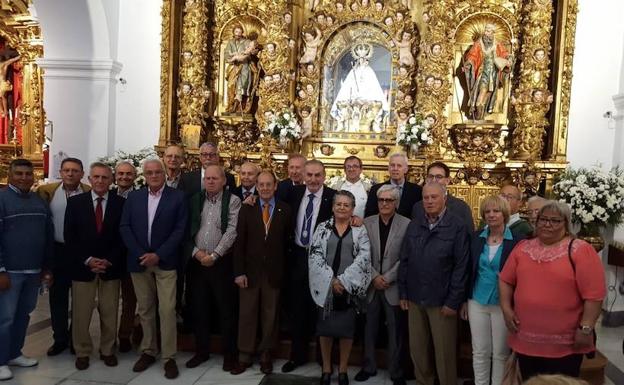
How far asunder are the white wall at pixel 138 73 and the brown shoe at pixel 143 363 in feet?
17.5

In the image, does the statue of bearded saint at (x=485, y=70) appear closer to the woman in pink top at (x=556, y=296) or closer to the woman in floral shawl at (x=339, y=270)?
the woman in floral shawl at (x=339, y=270)

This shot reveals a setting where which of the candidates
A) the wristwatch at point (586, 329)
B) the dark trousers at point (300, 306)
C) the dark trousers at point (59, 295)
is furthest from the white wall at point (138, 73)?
the wristwatch at point (586, 329)

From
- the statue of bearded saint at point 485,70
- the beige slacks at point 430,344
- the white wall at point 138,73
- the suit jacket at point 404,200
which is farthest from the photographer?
the white wall at point 138,73

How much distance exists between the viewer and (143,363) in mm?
4582

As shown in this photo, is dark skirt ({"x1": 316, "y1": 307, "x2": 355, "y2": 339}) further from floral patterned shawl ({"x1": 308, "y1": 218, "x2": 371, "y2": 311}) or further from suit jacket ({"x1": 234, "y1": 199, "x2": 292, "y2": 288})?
suit jacket ({"x1": 234, "y1": 199, "x2": 292, "y2": 288})

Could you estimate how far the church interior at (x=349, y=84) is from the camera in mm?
7793

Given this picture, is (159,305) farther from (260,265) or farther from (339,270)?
(339,270)

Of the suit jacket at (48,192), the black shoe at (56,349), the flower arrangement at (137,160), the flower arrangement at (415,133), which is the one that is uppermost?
the flower arrangement at (415,133)

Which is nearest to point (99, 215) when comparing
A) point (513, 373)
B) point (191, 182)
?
point (191, 182)

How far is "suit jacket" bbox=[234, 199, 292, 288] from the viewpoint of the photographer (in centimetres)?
450

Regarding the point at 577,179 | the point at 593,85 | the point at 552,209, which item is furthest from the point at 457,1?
the point at 552,209

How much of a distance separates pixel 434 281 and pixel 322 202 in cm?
122

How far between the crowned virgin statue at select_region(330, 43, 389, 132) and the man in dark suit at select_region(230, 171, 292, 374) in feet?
14.3

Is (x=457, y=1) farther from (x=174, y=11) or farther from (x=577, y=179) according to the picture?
(x=174, y=11)
